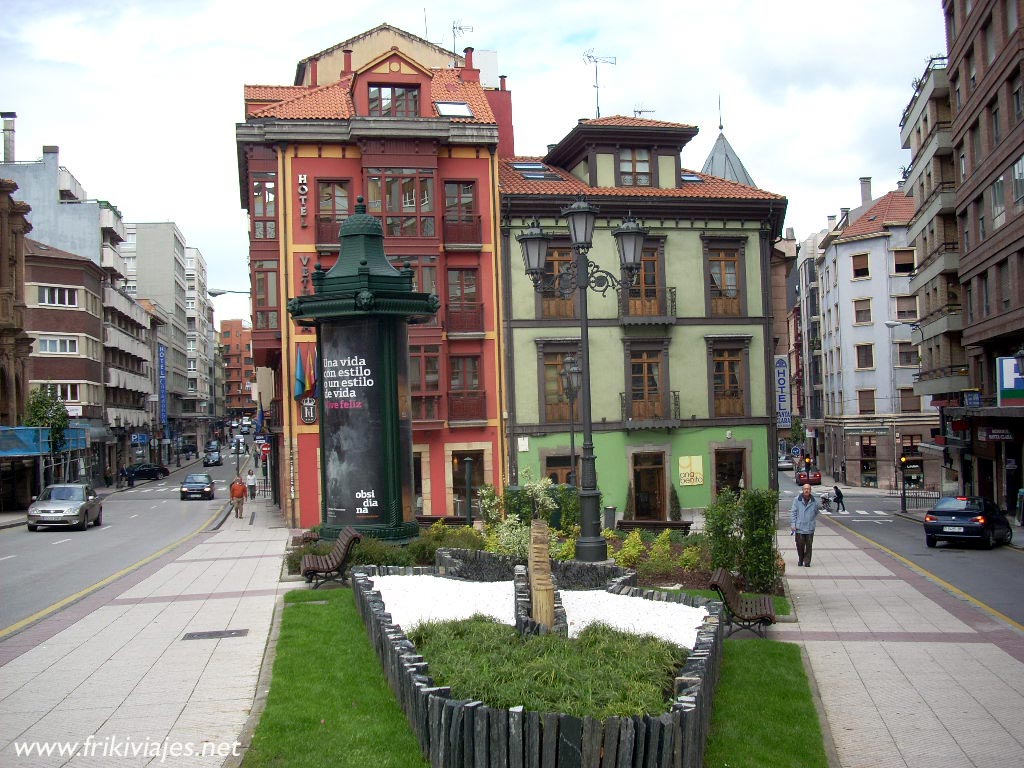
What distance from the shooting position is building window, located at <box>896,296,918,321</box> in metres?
69.7

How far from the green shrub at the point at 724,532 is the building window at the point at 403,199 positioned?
2165cm

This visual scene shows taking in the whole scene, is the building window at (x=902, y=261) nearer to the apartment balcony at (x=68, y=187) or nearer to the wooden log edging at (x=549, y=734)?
the apartment balcony at (x=68, y=187)

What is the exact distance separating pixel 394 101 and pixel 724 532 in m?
24.1

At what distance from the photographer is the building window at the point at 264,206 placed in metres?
35.0

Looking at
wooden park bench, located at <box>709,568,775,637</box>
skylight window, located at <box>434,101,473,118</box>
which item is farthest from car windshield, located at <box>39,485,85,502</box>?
wooden park bench, located at <box>709,568,775,637</box>

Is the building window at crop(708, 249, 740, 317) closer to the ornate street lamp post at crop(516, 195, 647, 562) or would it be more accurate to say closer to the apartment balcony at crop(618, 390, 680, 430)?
the apartment balcony at crop(618, 390, 680, 430)

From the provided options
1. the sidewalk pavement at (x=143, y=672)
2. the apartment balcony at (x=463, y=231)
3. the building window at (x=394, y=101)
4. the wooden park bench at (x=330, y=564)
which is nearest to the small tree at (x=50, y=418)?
the apartment balcony at (x=463, y=231)

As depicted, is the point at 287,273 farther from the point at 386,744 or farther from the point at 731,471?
the point at 386,744

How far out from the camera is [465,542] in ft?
59.2

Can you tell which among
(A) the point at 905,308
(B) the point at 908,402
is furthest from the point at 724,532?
(A) the point at 905,308

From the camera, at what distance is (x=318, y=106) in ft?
118

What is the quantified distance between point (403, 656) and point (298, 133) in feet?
93.2

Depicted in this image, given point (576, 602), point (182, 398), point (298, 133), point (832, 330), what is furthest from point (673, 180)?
point (182, 398)

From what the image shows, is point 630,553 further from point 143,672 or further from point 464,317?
point 464,317
